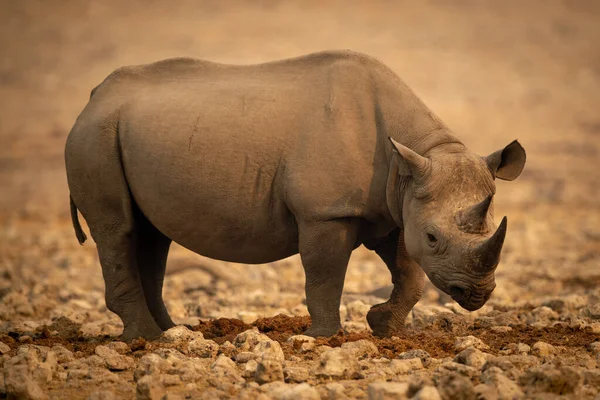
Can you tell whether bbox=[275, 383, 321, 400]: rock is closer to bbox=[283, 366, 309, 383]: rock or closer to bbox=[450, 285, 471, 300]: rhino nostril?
bbox=[283, 366, 309, 383]: rock

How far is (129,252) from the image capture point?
8.82 meters

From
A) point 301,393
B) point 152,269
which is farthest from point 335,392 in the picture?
point 152,269

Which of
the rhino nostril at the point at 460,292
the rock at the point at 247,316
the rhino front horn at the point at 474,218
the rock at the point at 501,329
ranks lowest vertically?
the rock at the point at 247,316

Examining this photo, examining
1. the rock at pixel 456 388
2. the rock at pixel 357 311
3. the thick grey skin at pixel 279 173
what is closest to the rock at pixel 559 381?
the rock at pixel 456 388

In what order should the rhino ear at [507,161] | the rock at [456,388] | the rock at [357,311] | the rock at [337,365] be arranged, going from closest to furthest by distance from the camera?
the rock at [456,388]
the rock at [337,365]
the rhino ear at [507,161]
the rock at [357,311]

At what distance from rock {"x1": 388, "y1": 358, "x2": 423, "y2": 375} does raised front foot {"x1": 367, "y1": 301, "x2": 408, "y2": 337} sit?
4.99ft

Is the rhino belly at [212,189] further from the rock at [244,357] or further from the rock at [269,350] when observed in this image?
the rock at [244,357]

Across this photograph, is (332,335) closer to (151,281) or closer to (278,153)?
(278,153)

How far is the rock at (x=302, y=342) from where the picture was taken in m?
7.33

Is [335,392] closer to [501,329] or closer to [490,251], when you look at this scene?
[490,251]

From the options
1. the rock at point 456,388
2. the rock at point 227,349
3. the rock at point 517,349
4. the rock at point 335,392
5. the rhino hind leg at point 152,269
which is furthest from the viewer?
the rhino hind leg at point 152,269

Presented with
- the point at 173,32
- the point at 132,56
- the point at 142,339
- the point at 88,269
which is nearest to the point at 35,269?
the point at 88,269

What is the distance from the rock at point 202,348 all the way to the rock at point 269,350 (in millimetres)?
354

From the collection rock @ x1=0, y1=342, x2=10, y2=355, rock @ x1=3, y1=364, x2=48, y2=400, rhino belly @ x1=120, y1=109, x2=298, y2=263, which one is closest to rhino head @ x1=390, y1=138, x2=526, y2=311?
rhino belly @ x1=120, y1=109, x2=298, y2=263
